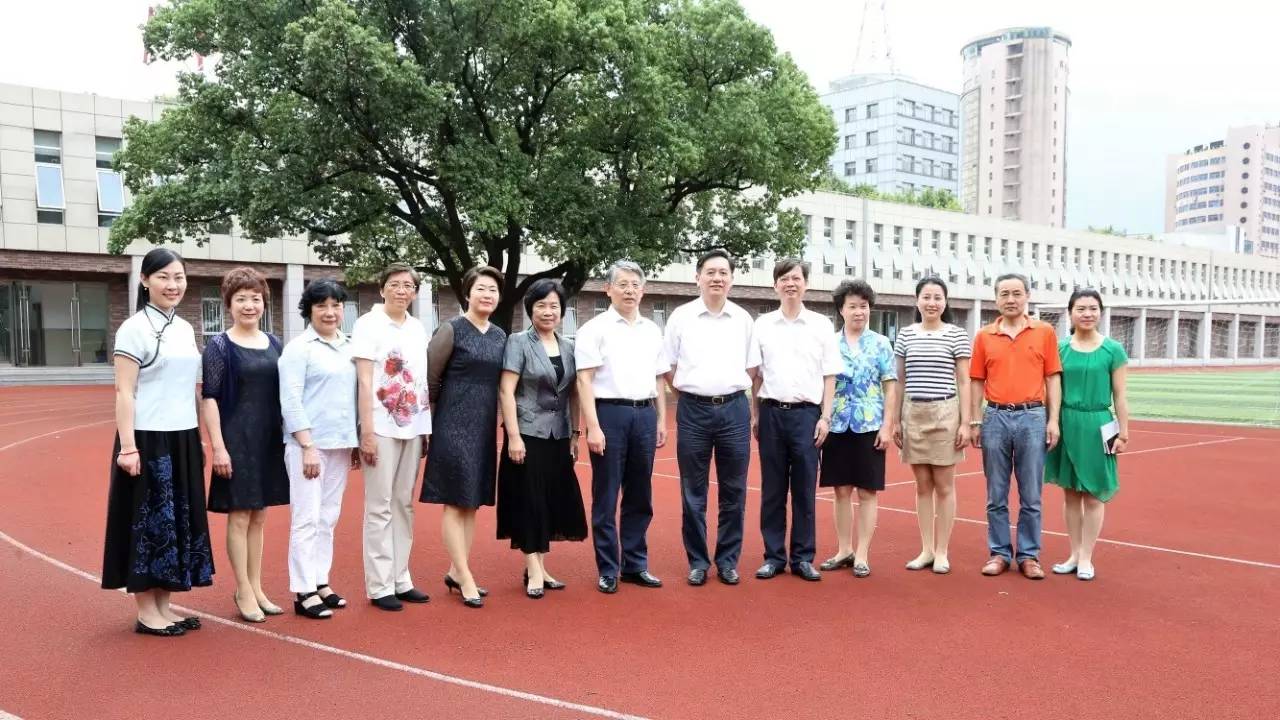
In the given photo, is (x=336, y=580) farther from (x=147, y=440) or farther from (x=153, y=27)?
(x=153, y=27)

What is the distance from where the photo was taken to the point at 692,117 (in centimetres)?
1953

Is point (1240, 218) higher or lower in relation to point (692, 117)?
higher

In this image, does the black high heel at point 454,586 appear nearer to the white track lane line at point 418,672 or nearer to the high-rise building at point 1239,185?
the white track lane line at point 418,672

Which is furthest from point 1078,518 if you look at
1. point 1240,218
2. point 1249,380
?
point 1240,218

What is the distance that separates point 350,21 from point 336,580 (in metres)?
12.4

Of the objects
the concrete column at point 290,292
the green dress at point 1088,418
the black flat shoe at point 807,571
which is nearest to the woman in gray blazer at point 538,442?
the black flat shoe at point 807,571

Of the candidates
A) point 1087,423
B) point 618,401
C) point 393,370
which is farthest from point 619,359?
point 1087,423

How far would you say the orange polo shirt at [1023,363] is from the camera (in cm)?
623

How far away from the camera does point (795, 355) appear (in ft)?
20.2

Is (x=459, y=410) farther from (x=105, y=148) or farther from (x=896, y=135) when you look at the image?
(x=896, y=135)

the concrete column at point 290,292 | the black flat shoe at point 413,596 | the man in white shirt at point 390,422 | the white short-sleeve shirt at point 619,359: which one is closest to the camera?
the man in white shirt at point 390,422

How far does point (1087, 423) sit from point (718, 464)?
2.43 m

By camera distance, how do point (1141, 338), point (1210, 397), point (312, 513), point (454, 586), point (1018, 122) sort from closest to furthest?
point (312, 513) < point (454, 586) < point (1210, 397) < point (1141, 338) < point (1018, 122)

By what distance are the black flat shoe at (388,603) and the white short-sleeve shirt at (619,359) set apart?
167 cm
